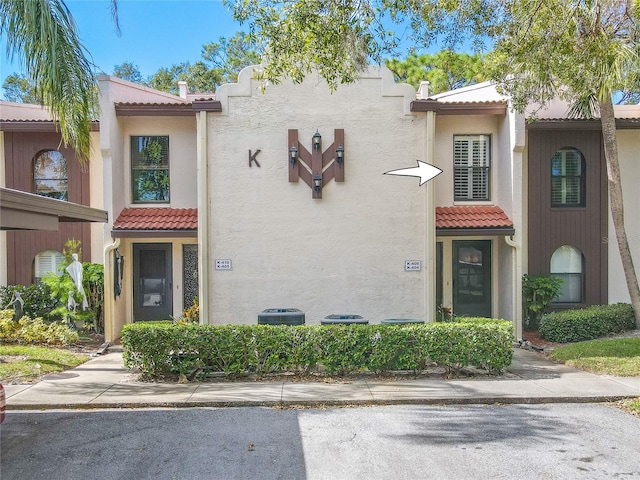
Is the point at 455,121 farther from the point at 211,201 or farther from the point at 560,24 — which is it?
the point at 211,201

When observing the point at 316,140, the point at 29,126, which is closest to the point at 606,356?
the point at 316,140

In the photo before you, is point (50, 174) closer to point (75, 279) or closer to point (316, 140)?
point (75, 279)

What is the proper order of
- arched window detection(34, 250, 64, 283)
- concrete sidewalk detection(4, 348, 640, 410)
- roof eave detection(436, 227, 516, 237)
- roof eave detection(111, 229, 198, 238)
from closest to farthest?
concrete sidewalk detection(4, 348, 640, 410) < roof eave detection(111, 229, 198, 238) < roof eave detection(436, 227, 516, 237) < arched window detection(34, 250, 64, 283)

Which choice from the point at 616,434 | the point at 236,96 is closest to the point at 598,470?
the point at 616,434

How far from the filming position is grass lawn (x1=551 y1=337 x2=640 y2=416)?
8.55 metres

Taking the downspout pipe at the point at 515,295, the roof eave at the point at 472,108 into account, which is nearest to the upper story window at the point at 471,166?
the roof eave at the point at 472,108

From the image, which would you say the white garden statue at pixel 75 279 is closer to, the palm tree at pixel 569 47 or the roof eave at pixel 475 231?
the roof eave at pixel 475 231

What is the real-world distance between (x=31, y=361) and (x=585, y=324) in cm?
1178

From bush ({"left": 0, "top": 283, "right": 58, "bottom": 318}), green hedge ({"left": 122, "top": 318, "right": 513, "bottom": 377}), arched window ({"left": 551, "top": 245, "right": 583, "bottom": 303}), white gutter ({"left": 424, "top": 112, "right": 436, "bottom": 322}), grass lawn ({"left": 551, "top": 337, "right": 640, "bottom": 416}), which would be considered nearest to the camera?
green hedge ({"left": 122, "top": 318, "right": 513, "bottom": 377})

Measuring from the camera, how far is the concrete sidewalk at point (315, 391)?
6918 millimetres

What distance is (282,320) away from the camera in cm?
940

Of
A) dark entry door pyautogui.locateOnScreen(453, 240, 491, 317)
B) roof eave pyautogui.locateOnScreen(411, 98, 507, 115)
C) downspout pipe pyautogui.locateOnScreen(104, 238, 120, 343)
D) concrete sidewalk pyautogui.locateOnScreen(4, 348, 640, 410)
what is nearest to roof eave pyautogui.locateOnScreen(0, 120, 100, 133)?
downspout pipe pyautogui.locateOnScreen(104, 238, 120, 343)

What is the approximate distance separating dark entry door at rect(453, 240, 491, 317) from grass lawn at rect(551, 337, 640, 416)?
2884 mm

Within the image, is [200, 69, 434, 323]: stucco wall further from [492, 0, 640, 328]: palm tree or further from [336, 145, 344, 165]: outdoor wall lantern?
[492, 0, 640, 328]: palm tree
